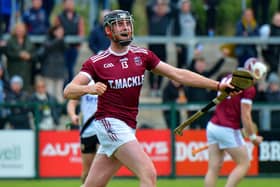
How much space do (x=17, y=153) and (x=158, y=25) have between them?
484 cm

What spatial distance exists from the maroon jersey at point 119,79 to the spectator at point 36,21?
10016 mm

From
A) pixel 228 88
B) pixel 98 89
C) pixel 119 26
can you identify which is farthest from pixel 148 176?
pixel 119 26

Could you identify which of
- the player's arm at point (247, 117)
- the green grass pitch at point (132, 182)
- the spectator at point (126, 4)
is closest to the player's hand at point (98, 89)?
the player's arm at point (247, 117)

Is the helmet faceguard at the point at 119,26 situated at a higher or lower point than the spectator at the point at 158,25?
higher

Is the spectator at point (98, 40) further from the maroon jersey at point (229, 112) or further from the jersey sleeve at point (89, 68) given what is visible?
the jersey sleeve at point (89, 68)

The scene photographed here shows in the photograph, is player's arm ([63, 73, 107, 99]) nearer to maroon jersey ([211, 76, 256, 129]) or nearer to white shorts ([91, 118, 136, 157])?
white shorts ([91, 118, 136, 157])

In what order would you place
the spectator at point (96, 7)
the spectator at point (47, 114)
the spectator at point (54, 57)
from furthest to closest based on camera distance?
the spectator at point (96, 7) → the spectator at point (54, 57) → the spectator at point (47, 114)

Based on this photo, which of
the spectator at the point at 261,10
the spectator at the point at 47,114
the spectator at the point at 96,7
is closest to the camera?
the spectator at the point at 47,114

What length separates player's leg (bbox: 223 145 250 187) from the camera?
45.4 ft

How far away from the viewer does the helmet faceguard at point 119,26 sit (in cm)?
1079

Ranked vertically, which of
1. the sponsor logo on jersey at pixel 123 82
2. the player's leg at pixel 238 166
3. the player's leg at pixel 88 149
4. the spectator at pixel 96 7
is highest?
the sponsor logo on jersey at pixel 123 82

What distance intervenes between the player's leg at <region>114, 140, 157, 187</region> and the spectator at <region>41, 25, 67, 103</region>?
367 inches

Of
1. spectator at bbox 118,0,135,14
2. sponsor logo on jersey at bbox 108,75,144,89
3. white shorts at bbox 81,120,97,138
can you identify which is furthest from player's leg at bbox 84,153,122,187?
spectator at bbox 118,0,135,14

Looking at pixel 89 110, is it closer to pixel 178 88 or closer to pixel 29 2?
pixel 178 88
